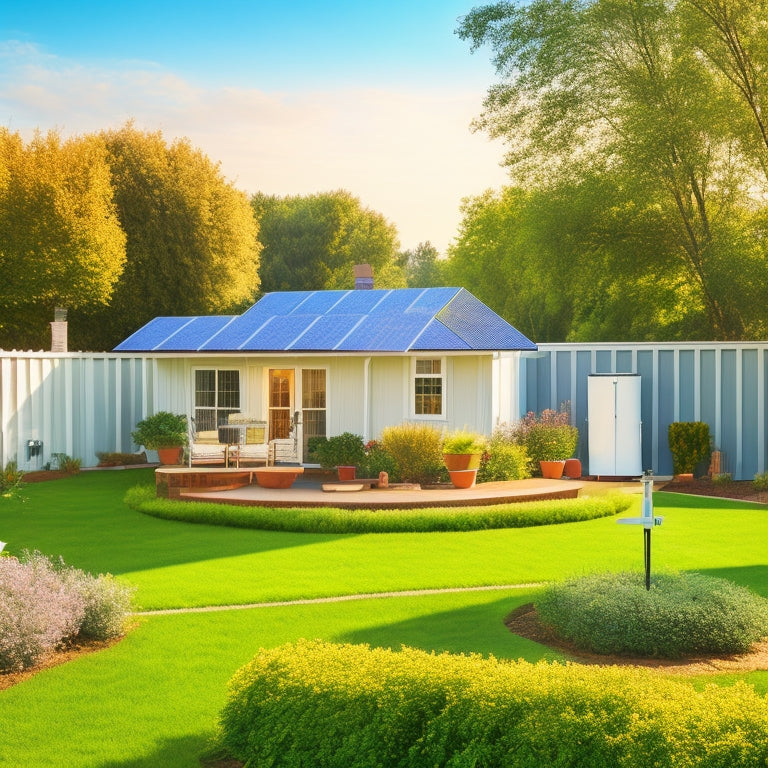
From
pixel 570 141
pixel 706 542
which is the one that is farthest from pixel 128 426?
pixel 706 542

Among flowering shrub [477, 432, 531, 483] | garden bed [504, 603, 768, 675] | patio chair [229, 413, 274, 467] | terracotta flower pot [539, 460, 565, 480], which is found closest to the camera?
garden bed [504, 603, 768, 675]

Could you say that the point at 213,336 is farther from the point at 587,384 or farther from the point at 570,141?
the point at 570,141

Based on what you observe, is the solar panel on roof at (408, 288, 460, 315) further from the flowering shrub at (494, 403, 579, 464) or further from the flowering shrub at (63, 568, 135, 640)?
the flowering shrub at (63, 568, 135, 640)

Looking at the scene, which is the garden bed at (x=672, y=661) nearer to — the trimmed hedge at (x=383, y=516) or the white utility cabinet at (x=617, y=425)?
the trimmed hedge at (x=383, y=516)

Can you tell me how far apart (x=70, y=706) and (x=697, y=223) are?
72.8ft

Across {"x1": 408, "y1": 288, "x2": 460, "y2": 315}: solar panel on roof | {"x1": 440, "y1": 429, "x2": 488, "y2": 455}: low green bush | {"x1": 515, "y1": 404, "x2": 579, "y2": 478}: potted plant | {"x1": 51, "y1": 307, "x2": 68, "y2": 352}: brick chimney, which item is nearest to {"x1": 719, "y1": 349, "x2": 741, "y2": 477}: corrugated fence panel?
{"x1": 515, "y1": 404, "x2": 579, "y2": 478}: potted plant

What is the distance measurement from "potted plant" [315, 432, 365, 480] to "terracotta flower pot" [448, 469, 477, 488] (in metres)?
1.85

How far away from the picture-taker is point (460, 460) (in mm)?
17438

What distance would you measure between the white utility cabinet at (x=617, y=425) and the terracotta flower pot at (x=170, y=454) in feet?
28.0

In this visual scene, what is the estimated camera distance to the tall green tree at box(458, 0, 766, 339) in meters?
22.8

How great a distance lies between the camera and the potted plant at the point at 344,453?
60.5ft

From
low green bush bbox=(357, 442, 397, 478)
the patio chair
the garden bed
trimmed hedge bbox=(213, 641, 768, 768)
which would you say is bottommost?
the garden bed

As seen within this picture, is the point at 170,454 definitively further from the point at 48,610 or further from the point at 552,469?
the point at 48,610

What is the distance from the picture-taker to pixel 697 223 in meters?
25.6
